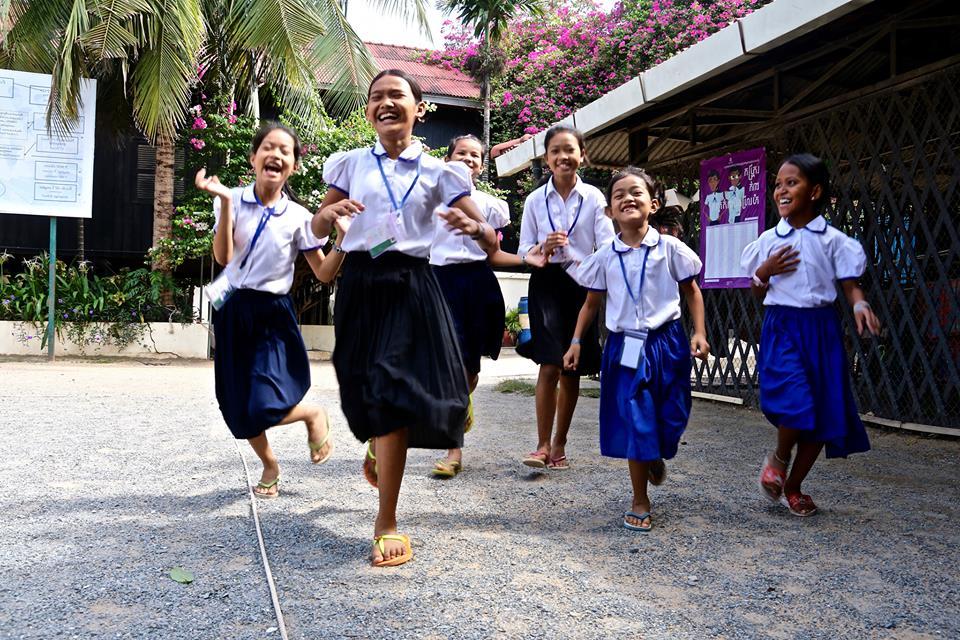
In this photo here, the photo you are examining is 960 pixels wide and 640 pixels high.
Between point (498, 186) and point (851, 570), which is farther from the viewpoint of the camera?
point (498, 186)

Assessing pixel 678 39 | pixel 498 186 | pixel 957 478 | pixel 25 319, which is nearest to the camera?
pixel 957 478

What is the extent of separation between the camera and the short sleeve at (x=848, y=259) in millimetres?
3693

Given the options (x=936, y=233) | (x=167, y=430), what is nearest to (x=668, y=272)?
(x=936, y=233)

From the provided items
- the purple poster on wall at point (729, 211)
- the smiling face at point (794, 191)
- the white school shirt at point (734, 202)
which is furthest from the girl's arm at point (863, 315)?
the white school shirt at point (734, 202)

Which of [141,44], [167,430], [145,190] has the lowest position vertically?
[167,430]

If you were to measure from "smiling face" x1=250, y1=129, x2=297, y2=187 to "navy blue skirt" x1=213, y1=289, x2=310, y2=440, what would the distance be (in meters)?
0.52

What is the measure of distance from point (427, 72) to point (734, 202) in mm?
15324

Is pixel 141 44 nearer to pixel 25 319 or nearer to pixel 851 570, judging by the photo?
pixel 25 319

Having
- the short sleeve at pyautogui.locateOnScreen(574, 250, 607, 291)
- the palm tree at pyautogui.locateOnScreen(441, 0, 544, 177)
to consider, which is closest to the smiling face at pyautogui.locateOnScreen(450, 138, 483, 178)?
the short sleeve at pyautogui.locateOnScreen(574, 250, 607, 291)

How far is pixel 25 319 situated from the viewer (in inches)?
515

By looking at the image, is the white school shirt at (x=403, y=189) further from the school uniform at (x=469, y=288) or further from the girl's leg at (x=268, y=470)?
the school uniform at (x=469, y=288)

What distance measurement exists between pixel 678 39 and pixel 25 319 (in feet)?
46.9

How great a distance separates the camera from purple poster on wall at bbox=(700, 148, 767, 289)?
763cm

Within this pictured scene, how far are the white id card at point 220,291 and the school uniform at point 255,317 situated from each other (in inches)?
0.9
